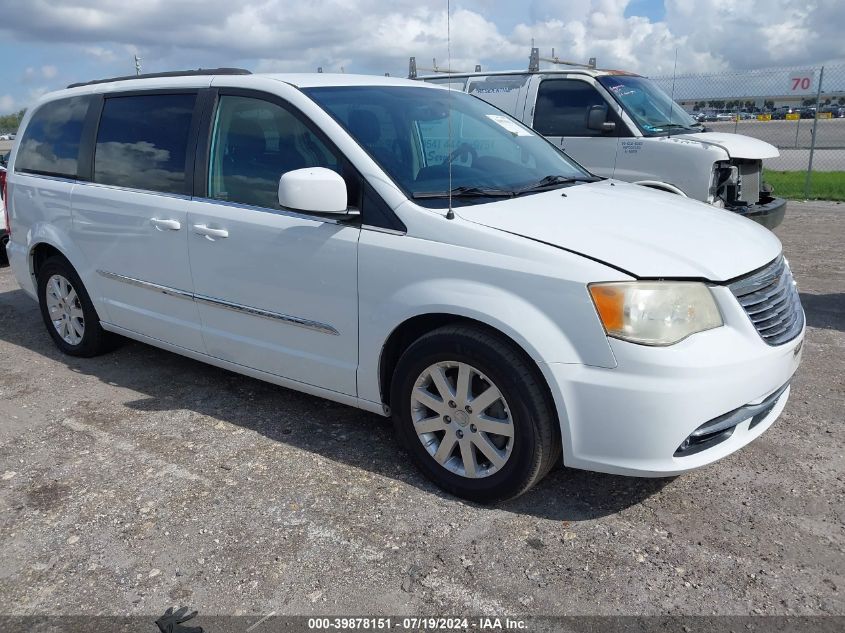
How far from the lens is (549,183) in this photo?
3873 millimetres

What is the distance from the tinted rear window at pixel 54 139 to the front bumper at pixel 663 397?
3.76 m

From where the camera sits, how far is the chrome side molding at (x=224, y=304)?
360 cm

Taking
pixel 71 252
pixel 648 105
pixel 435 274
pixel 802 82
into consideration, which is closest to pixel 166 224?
pixel 71 252

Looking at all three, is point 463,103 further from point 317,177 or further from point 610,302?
point 610,302

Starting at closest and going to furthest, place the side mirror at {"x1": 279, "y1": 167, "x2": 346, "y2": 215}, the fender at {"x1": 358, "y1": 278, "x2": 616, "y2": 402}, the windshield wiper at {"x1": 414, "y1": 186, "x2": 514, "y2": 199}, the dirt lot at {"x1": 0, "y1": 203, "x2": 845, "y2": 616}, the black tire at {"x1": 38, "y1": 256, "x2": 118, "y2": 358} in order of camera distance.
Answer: the dirt lot at {"x1": 0, "y1": 203, "x2": 845, "y2": 616}, the fender at {"x1": 358, "y1": 278, "x2": 616, "y2": 402}, the side mirror at {"x1": 279, "y1": 167, "x2": 346, "y2": 215}, the windshield wiper at {"x1": 414, "y1": 186, "x2": 514, "y2": 199}, the black tire at {"x1": 38, "y1": 256, "x2": 118, "y2": 358}

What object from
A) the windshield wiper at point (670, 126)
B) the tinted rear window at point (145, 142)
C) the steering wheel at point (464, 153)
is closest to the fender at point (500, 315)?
the steering wheel at point (464, 153)

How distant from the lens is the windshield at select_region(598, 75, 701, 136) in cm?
763

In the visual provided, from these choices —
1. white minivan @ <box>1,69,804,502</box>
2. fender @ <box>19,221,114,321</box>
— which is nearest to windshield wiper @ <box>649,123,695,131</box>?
white minivan @ <box>1,69,804,502</box>

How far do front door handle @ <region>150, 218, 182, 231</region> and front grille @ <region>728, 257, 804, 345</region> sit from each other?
2.84 meters

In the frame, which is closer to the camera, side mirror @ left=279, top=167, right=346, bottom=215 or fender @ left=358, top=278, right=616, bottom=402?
fender @ left=358, top=278, right=616, bottom=402

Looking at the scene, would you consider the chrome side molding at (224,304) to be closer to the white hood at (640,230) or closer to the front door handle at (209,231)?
the front door handle at (209,231)

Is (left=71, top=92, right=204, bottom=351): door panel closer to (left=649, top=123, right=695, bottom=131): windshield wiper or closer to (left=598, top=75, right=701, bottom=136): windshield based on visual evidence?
(left=598, top=75, right=701, bottom=136): windshield

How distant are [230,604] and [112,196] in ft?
9.38

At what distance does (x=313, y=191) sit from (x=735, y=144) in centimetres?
568
